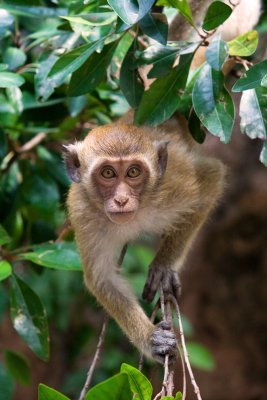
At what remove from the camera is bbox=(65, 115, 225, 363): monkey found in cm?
437

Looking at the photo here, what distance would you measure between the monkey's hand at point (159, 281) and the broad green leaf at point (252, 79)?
1557 mm

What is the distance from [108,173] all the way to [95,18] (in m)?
1.03

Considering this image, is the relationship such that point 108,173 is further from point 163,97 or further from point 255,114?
point 255,114

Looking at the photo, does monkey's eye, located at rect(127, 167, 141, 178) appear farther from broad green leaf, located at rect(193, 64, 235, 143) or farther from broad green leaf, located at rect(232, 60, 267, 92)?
broad green leaf, located at rect(232, 60, 267, 92)

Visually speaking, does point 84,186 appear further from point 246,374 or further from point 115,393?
point 246,374

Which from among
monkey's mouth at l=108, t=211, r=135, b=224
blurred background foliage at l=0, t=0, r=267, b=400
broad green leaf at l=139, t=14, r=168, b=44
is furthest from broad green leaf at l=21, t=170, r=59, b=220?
broad green leaf at l=139, t=14, r=168, b=44

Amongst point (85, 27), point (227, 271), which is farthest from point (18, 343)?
point (85, 27)

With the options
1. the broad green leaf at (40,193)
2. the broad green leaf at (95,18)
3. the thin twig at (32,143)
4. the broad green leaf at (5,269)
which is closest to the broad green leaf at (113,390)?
the broad green leaf at (5,269)

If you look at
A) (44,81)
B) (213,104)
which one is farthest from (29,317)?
(213,104)

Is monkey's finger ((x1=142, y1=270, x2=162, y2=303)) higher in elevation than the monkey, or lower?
lower

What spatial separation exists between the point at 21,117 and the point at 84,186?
125cm

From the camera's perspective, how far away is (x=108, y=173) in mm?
4395

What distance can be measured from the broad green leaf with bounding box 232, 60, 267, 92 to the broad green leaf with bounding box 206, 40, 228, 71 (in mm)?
146

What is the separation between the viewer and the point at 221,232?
11.2m
